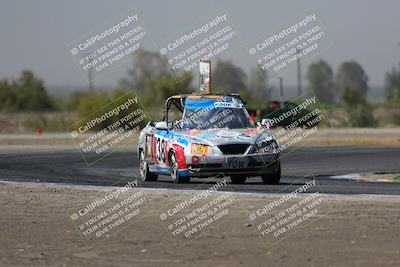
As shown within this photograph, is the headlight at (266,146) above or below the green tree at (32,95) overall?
below

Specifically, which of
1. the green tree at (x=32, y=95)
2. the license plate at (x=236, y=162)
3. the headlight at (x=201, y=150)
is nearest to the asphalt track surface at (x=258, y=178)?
the license plate at (x=236, y=162)

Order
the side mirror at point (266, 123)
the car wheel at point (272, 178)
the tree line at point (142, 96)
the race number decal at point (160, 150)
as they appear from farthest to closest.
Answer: the tree line at point (142, 96) → the race number decal at point (160, 150) → the side mirror at point (266, 123) → the car wheel at point (272, 178)

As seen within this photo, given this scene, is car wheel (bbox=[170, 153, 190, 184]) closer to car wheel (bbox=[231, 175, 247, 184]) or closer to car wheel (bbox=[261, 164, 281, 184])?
car wheel (bbox=[231, 175, 247, 184])

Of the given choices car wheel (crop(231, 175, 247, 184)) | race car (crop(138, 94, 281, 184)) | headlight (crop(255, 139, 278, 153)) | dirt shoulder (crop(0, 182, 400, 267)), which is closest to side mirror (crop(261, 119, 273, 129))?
race car (crop(138, 94, 281, 184))

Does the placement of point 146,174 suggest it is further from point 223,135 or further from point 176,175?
point 223,135

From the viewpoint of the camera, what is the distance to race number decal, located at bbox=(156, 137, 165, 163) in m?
20.9

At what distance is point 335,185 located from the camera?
20.1m

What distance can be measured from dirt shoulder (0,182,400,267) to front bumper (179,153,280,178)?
12.9ft

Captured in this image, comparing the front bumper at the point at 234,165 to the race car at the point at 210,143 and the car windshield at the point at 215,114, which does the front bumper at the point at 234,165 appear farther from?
the car windshield at the point at 215,114

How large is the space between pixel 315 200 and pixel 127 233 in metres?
3.74

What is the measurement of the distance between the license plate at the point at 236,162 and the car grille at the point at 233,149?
0.47 feet

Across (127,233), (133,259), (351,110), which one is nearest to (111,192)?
(127,233)

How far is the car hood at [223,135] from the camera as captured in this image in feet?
64.8

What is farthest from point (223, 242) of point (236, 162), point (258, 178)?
point (258, 178)
